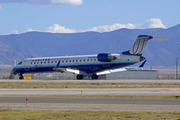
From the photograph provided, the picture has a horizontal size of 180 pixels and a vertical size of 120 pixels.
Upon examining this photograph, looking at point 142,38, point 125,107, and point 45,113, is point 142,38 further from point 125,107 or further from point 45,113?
point 45,113

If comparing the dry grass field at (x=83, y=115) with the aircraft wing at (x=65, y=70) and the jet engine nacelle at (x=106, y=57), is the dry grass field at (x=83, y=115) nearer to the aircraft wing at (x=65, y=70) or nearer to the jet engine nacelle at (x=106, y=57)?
the jet engine nacelle at (x=106, y=57)

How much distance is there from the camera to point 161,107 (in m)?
20.2

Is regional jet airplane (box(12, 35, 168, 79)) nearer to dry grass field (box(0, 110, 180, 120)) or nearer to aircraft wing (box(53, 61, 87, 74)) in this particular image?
aircraft wing (box(53, 61, 87, 74))

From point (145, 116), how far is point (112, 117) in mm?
1609

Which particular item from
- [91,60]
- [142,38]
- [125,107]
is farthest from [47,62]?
[125,107]

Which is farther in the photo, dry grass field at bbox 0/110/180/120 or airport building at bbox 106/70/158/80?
airport building at bbox 106/70/158/80

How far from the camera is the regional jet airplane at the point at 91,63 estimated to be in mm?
52094

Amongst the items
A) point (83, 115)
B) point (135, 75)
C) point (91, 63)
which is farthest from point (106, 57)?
point (83, 115)

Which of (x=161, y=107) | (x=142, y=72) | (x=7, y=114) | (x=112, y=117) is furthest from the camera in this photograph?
(x=142, y=72)

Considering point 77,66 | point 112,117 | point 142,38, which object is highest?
point 142,38

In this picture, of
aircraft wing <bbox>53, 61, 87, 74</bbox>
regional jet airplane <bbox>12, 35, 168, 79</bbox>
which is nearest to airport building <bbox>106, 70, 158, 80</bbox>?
regional jet airplane <bbox>12, 35, 168, 79</bbox>

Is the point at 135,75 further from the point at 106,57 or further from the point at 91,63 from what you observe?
the point at 106,57

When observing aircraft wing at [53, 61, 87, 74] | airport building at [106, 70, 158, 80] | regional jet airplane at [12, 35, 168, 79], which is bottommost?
airport building at [106, 70, 158, 80]

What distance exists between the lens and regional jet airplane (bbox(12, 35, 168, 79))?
52094 mm
